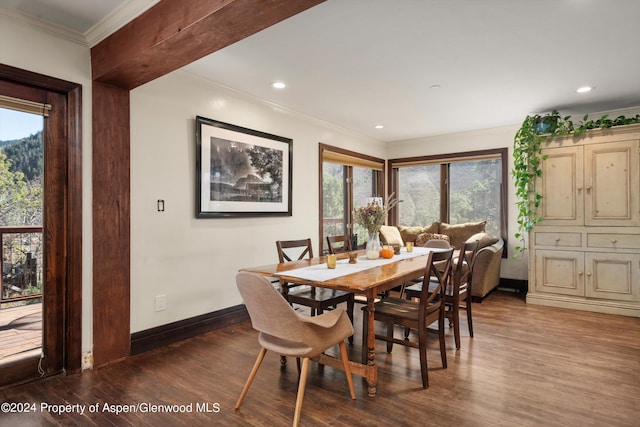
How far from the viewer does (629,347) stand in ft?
9.74

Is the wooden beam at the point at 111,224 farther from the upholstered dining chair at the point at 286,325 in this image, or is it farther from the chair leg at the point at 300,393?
the chair leg at the point at 300,393

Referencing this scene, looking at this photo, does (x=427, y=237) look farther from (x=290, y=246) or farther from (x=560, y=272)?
(x=290, y=246)

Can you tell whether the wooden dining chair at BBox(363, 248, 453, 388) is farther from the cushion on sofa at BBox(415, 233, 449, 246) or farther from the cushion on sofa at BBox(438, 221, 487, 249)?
the cushion on sofa at BBox(438, 221, 487, 249)

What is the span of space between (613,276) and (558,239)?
25.1 inches

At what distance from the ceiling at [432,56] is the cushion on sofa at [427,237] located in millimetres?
1750

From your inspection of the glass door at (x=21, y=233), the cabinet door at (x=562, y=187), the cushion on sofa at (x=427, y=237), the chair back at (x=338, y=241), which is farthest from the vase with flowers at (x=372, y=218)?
the cabinet door at (x=562, y=187)

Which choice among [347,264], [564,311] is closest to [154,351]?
[347,264]

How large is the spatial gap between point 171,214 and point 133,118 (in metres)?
0.83

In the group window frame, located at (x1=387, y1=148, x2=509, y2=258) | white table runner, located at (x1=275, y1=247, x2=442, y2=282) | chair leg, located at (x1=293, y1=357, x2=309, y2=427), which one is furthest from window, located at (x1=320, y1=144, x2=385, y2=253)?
chair leg, located at (x1=293, y1=357, x2=309, y2=427)

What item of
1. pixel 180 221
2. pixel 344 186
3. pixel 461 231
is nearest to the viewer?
pixel 180 221

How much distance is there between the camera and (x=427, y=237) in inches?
211

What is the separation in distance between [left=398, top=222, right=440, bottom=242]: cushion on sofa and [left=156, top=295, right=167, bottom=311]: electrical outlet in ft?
12.4

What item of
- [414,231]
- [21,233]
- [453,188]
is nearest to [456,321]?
[414,231]

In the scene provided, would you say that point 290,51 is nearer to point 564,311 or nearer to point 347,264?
point 347,264
